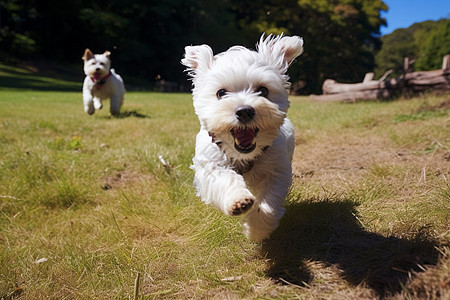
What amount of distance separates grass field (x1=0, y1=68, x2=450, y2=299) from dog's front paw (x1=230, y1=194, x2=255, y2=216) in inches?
14.5

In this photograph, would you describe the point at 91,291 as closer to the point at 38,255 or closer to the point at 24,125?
the point at 38,255

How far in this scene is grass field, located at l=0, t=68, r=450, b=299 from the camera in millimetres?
2023

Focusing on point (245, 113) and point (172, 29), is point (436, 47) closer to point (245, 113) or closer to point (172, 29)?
point (172, 29)

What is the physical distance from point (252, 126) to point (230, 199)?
50 centimetres

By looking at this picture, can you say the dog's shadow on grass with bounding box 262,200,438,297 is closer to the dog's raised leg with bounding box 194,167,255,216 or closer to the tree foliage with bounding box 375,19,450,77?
the dog's raised leg with bounding box 194,167,255,216

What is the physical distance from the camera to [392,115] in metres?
7.70

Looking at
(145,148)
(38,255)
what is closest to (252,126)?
(38,255)

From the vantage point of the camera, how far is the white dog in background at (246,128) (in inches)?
94.6

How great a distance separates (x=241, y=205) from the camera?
2.24 metres

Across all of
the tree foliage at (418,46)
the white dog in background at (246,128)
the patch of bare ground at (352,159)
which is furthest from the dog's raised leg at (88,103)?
the tree foliage at (418,46)

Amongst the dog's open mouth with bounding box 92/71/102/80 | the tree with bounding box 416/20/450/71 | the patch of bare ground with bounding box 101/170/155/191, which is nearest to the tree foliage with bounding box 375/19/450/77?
the tree with bounding box 416/20/450/71

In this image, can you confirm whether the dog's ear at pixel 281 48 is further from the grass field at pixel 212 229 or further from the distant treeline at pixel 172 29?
the distant treeline at pixel 172 29

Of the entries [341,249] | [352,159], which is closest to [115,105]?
[352,159]

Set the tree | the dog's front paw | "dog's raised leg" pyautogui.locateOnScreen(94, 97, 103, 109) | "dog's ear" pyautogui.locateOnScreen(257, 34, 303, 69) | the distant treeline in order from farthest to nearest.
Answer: the tree
the distant treeline
"dog's raised leg" pyautogui.locateOnScreen(94, 97, 103, 109)
"dog's ear" pyautogui.locateOnScreen(257, 34, 303, 69)
the dog's front paw
